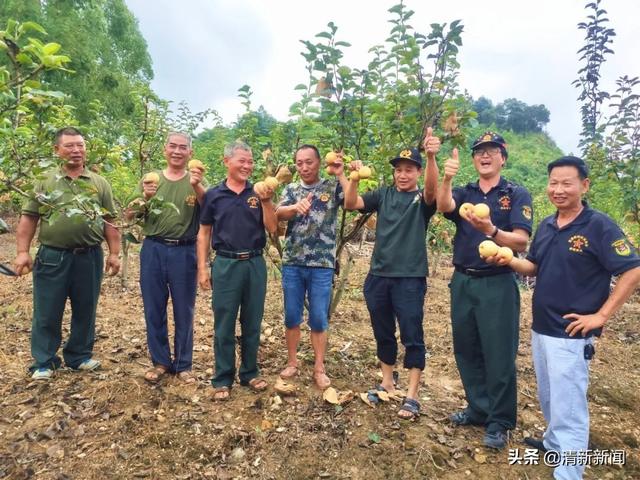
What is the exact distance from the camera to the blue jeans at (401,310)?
3104 mm

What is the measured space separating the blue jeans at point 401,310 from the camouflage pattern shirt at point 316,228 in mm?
404

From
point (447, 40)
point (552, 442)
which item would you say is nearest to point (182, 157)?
point (447, 40)

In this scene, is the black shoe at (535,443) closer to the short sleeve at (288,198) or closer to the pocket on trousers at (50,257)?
the short sleeve at (288,198)

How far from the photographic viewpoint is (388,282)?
3156 mm

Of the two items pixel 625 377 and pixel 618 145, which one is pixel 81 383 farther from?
pixel 618 145

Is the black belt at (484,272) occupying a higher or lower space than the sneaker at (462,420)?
higher

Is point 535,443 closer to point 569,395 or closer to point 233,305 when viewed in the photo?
point 569,395

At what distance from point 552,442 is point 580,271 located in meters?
1.14

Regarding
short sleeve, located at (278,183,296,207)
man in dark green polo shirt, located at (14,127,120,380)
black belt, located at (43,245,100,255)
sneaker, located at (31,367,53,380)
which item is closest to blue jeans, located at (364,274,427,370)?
short sleeve, located at (278,183,296,207)

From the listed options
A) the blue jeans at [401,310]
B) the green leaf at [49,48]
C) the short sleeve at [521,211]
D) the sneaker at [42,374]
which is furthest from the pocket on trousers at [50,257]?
the short sleeve at [521,211]

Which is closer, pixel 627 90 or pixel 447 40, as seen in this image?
pixel 447 40

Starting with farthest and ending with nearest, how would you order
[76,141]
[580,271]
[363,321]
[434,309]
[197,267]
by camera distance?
[434,309] < [363,321] < [197,267] < [76,141] < [580,271]

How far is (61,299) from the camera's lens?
11.6ft

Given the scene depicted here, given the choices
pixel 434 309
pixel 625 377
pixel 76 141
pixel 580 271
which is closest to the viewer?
pixel 580 271
